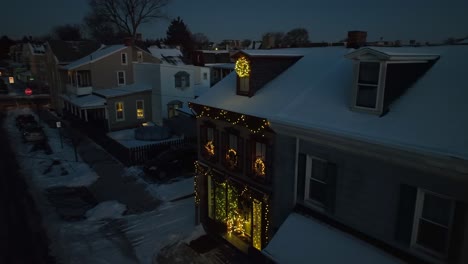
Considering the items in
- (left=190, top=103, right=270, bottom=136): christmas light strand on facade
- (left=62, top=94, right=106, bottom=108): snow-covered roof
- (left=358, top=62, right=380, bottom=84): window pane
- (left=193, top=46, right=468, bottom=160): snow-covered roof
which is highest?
(left=358, top=62, right=380, bottom=84): window pane

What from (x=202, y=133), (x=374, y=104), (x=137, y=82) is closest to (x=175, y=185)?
(x=202, y=133)

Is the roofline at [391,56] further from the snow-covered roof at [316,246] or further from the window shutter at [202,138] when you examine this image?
the window shutter at [202,138]

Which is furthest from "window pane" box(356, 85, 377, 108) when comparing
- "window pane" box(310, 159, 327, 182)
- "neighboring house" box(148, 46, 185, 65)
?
"neighboring house" box(148, 46, 185, 65)

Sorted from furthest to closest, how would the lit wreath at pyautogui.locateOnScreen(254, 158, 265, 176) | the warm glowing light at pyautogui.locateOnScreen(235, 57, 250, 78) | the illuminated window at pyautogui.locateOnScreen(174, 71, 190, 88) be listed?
the illuminated window at pyautogui.locateOnScreen(174, 71, 190, 88) < the warm glowing light at pyautogui.locateOnScreen(235, 57, 250, 78) < the lit wreath at pyautogui.locateOnScreen(254, 158, 265, 176)

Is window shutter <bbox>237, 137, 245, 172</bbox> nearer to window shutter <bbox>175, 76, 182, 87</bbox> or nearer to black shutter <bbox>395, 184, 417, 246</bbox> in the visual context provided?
black shutter <bbox>395, 184, 417, 246</bbox>

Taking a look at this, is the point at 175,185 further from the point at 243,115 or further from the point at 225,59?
the point at 225,59

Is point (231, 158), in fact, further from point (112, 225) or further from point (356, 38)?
point (112, 225)

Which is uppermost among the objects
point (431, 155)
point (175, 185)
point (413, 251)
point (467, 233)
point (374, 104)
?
point (374, 104)
